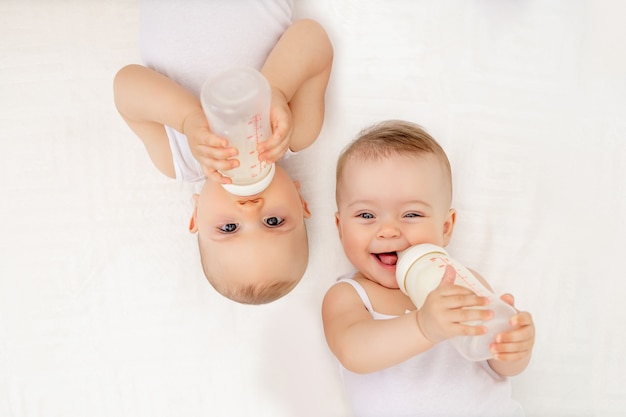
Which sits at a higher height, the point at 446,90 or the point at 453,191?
the point at 446,90

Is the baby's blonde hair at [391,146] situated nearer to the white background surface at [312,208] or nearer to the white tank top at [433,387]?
the white background surface at [312,208]

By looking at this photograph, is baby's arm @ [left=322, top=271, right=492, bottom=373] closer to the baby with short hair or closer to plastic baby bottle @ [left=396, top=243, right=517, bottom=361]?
plastic baby bottle @ [left=396, top=243, right=517, bottom=361]

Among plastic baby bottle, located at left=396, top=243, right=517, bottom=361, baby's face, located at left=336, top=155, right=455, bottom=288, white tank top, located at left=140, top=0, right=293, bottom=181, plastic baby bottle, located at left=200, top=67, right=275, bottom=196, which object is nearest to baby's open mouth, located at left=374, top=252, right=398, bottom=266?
baby's face, located at left=336, top=155, right=455, bottom=288

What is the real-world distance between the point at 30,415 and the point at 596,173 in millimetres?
1406

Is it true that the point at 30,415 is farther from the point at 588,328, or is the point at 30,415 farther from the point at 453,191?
the point at 588,328

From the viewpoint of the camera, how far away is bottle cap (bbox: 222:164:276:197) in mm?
1207

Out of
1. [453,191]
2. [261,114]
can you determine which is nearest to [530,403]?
[453,191]

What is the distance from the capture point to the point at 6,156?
1.57m

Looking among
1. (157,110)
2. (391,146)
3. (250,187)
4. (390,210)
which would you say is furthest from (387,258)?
(157,110)

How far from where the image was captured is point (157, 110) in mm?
1371

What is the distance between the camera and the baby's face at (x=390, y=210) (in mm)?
1305

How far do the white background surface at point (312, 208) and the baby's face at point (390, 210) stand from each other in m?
0.18

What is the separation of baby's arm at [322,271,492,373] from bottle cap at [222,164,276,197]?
11.5 inches

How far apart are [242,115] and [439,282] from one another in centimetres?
43
